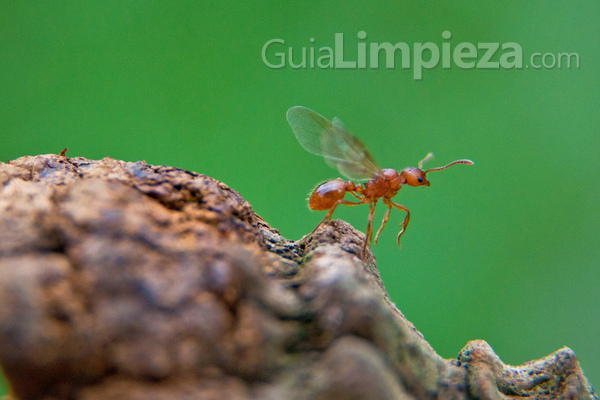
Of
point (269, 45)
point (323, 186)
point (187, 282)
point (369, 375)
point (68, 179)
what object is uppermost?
point (269, 45)

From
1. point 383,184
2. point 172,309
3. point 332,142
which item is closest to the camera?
point 172,309

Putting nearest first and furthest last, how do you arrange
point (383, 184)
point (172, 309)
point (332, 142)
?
point (172, 309) → point (332, 142) → point (383, 184)

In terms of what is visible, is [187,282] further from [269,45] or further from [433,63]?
[433,63]

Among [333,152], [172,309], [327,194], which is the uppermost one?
[333,152]

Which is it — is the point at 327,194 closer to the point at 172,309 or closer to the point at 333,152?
the point at 333,152

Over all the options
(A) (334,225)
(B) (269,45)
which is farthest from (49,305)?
(B) (269,45)

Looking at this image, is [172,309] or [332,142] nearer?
[172,309]

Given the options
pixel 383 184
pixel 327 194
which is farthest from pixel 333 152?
pixel 383 184
